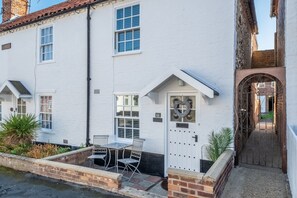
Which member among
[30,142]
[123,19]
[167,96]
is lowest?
[30,142]

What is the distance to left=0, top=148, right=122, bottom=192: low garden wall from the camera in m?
5.60

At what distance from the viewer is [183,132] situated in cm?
761

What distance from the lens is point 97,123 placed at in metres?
9.42

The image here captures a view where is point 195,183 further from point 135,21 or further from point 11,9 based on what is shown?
point 11,9

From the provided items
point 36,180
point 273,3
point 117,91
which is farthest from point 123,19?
point 273,3

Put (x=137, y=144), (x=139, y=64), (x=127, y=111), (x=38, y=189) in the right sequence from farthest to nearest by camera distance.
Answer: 1. (x=127, y=111)
2. (x=139, y=64)
3. (x=137, y=144)
4. (x=38, y=189)

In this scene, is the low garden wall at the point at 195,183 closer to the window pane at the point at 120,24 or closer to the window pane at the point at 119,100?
the window pane at the point at 119,100

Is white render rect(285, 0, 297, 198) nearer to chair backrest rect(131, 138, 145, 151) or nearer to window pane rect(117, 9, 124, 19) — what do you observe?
chair backrest rect(131, 138, 145, 151)

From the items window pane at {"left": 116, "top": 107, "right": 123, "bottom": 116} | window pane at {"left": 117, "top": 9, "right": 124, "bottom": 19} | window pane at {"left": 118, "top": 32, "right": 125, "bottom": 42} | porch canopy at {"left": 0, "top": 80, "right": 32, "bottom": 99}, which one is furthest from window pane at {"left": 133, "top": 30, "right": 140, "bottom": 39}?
porch canopy at {"left": 0, "top": 80, "right": 32, "bottom": 99}

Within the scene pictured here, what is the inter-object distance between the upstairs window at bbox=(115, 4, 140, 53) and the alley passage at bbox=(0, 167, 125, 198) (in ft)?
16.8

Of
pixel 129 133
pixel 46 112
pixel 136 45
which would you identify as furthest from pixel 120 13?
pixel 46 112

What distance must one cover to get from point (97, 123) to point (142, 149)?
2318 mm

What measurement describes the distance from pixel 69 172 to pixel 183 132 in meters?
3.60

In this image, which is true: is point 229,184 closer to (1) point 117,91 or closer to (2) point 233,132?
(2) point 233,132
